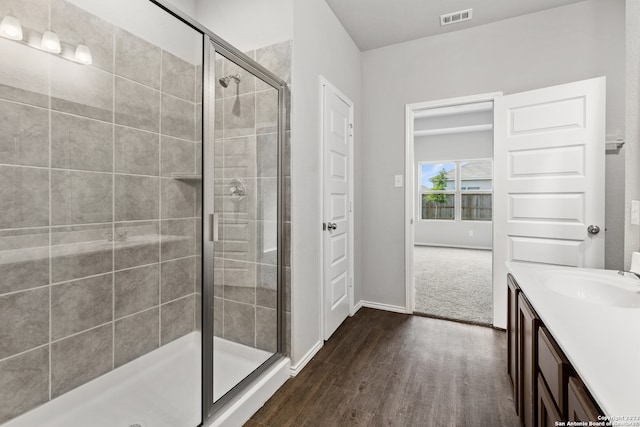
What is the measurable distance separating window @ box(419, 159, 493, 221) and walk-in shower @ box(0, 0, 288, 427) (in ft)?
A: 20.6

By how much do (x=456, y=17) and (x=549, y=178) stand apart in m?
1.60

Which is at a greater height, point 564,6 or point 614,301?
point 564,6

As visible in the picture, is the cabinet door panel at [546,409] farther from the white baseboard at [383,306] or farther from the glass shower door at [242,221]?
the white baseboard at [383,306]

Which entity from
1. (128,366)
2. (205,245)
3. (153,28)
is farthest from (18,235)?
(153,28)

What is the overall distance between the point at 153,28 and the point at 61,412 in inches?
81.8

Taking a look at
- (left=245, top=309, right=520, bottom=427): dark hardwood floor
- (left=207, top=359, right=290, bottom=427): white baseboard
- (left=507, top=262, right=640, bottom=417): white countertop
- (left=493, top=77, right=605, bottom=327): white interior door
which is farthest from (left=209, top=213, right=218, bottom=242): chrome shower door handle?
(left=493, top=77, right=605, bottom=327): white interior door

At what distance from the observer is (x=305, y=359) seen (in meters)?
2.17

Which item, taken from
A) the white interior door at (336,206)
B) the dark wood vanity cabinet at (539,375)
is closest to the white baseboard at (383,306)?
the white interior door at (336,206)

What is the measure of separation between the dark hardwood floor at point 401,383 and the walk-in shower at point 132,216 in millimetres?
296

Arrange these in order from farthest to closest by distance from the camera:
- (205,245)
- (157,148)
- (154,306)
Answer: (154,306), (157,148), (205,245)

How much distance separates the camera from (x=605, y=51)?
239 cm

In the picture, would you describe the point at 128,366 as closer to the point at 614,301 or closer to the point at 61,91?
the point at 61,91

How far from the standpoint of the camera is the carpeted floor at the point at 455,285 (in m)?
3.16

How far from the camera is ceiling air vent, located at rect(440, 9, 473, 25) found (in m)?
2.61
